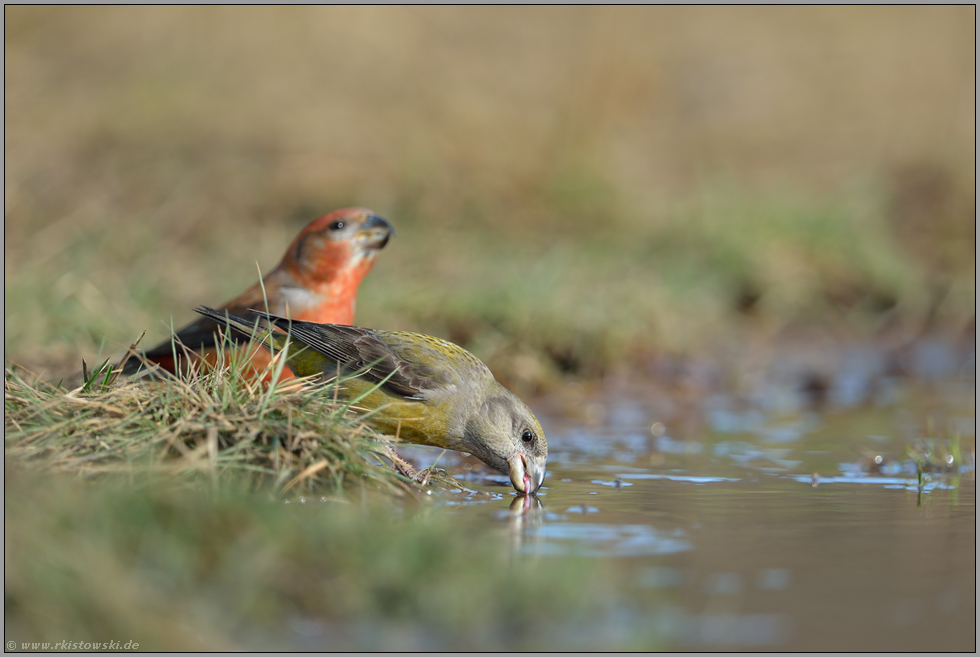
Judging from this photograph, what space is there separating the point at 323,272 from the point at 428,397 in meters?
1.29

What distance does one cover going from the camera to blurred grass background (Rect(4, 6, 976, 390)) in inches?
296

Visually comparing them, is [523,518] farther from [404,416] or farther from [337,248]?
[337,248]

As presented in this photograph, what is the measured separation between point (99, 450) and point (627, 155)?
861cm

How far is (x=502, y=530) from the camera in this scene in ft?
12.3

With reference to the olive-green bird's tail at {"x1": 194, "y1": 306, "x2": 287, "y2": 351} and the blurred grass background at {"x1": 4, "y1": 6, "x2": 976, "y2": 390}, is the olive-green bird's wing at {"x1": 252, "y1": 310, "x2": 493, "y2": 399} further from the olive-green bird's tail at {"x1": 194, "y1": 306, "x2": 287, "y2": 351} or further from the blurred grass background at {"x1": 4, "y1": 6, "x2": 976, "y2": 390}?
the blurred grass background at {"x1": 4, "y1": 6, "x2": 976, "y2": 390}

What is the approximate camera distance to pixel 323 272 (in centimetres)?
565

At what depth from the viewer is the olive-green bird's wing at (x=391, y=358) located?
15.2ft

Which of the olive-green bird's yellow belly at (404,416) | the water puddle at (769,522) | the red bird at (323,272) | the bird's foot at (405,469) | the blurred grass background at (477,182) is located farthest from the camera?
the blurred grass background at (477,182)

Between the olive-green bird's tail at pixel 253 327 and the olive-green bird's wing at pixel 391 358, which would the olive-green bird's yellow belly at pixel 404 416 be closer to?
the olive-green bird's wing at pixel 391 358

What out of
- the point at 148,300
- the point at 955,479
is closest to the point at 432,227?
the point at 148,300

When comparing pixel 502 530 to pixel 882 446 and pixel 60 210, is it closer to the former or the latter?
pixel 882 446

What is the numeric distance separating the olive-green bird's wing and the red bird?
70 cm

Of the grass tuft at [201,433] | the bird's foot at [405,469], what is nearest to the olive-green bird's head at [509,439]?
the bird's foot at [405,469]

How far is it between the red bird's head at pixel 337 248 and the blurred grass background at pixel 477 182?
129 cm
